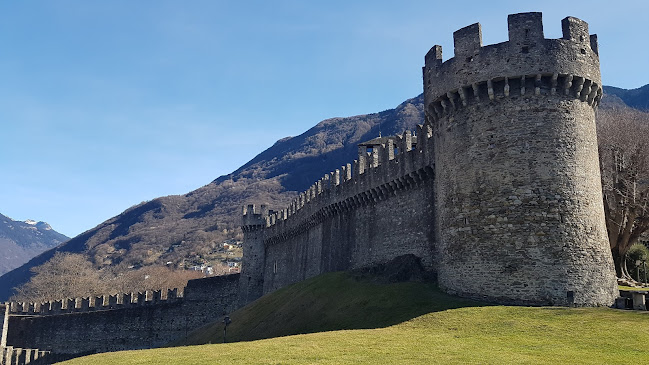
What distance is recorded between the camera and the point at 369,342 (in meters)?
20.1

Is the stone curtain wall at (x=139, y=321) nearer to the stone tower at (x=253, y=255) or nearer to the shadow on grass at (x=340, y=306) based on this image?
the stone tower at (x=253, y=255)

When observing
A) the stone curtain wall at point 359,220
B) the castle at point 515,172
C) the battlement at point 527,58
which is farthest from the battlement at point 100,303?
the battlement at point 527,58

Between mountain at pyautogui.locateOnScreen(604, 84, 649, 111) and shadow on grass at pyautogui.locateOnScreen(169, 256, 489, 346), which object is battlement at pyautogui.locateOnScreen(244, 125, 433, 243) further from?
mountain at pyautogui.locateOnScreen(604, 84, 649, 111)

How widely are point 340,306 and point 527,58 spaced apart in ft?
48.9

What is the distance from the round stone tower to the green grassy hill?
1.42 metres

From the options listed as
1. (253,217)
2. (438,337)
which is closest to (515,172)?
(438,337)

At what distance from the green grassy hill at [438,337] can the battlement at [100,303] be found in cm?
2888

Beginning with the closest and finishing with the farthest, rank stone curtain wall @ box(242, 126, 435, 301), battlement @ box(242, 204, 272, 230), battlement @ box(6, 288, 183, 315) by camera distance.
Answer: stone curtain wall @ box(242, 126, 435, 301)
battlement @ box(6, 288, 183, 315)
battlement @ box(242, 204, 272, 230)

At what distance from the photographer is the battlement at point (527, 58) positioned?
24188 mm

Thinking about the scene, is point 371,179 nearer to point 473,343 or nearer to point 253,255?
point 473,343

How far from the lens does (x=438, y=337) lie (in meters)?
20.0

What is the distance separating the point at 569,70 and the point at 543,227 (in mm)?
6764

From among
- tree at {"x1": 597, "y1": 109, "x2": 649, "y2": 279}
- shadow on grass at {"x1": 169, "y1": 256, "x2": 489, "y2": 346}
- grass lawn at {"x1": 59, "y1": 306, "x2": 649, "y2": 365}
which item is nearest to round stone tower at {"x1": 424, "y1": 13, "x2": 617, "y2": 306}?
grass lawn at {"x1": 59, "y1": 306, "x2": 649, "y2": 365}

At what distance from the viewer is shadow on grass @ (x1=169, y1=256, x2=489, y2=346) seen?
24.9 metres
